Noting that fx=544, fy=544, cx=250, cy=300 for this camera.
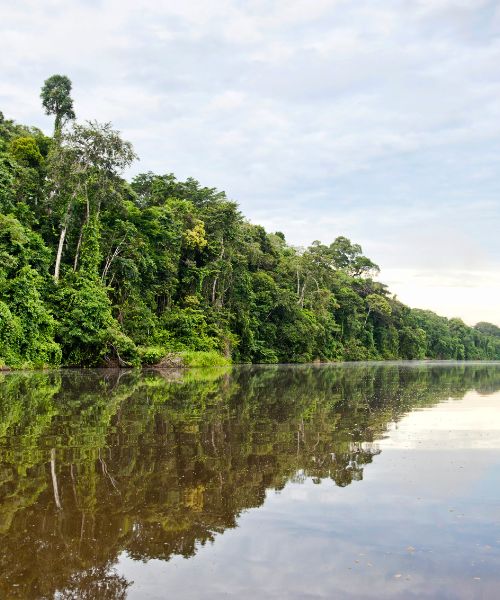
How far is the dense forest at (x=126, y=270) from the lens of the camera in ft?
95.1

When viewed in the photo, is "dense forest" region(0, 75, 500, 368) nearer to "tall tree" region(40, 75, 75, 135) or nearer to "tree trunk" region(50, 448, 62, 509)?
"tall tree" region(40, 75, 75, 135)

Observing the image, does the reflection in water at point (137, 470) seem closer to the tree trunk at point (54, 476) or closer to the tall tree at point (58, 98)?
the tree trunk at point (54, 476)

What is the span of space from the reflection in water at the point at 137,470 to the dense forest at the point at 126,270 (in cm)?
1586

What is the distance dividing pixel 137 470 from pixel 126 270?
2968 centimetres

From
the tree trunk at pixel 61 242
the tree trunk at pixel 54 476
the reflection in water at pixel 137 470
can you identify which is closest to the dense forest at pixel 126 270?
the tree trunk at pixel 61 242

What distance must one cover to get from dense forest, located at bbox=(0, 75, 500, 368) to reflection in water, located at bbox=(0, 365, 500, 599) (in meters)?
15.9

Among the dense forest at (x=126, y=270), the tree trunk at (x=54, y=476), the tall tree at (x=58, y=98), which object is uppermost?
the tall tree at (x=58, y=98)

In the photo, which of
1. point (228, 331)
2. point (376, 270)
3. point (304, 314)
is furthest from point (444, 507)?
point (376, 270)

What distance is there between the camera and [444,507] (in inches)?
217

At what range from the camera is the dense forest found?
28984 millimetres

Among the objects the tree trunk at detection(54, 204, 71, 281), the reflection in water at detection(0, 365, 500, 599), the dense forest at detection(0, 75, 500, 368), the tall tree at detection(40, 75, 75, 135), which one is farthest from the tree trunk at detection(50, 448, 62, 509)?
the tall tree at detection(40, 75, 75, 135)

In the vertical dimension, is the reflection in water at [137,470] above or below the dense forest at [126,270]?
below

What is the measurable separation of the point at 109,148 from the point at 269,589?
3077cm

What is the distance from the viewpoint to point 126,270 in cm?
3541
